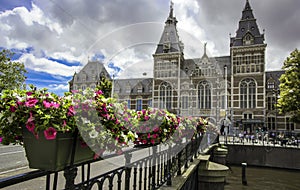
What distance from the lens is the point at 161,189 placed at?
3.92 meters

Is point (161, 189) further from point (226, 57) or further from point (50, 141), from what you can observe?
point (226, 57)

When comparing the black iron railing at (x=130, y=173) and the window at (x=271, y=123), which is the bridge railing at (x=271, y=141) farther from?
the black iron railing at (x=130, y=173)

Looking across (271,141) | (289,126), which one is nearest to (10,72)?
(271,141)

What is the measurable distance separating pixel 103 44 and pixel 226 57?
46.1 metres

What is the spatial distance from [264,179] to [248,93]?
77.9ft

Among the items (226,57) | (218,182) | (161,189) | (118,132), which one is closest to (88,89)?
(118,132)

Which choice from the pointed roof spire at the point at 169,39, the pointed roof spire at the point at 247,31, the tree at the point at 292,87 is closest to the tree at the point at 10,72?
the pointed roof spire at the point at 169,39

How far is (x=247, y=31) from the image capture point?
40312 mm

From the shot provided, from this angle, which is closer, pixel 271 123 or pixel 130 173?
pixel 130 173

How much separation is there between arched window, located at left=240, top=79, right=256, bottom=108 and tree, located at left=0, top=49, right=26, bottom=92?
107 feet

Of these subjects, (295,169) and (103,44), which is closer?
(103,44)

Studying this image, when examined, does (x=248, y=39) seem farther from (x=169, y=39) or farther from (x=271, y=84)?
(x=169, y=39)

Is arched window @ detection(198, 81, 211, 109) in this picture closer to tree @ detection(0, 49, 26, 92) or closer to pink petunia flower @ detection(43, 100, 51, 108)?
tree @ detection(0, 49, 26, 92)

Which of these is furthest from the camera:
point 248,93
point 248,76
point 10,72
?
point 248,76
